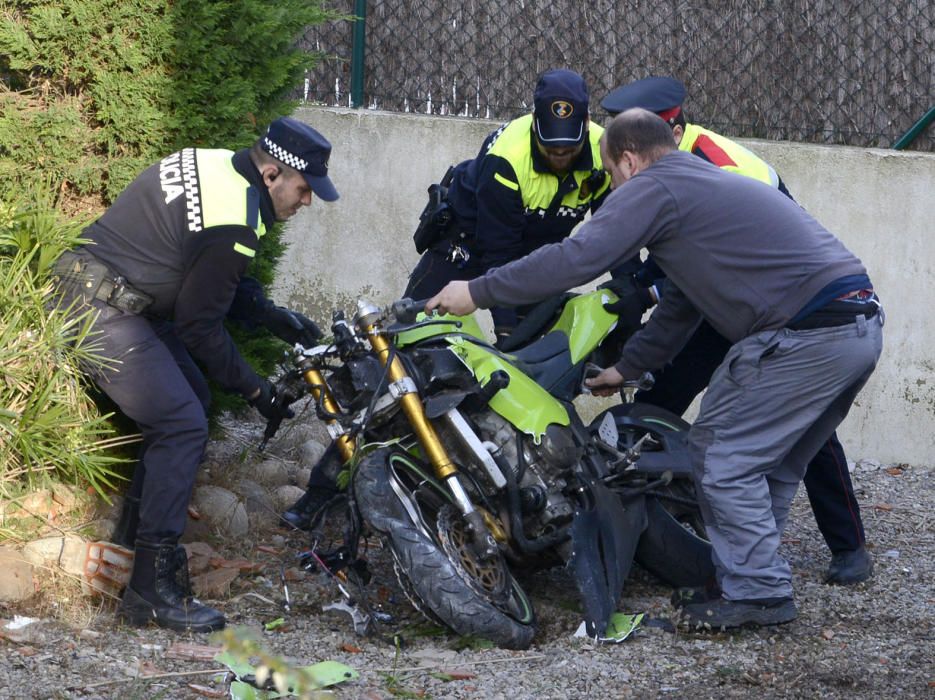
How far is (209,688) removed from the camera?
11.7ft

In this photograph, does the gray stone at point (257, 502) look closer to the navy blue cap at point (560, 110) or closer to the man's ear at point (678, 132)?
the navy blue cap at point (560, 110)

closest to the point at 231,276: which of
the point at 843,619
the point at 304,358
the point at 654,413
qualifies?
the point at 304,358

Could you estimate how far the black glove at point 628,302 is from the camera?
475 centimetres

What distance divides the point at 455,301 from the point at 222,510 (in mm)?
1590

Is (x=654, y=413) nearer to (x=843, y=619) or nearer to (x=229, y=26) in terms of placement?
(x=843, y=619)

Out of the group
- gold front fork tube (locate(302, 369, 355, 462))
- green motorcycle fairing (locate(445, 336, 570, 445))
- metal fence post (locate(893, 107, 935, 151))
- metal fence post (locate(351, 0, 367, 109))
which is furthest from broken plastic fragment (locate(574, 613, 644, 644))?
metal fence post (locate(893, 107, 935, 151))

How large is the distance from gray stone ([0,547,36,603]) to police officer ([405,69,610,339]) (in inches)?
82.2

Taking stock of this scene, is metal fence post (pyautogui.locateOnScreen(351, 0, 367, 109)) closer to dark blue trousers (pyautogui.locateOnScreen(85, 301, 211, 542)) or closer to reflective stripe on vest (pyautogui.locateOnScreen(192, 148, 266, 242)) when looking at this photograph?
reflective stripe on vest (pyautogui.locateOnScreen(192, 148, 266, 242))

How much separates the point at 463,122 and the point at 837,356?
346 centimetres

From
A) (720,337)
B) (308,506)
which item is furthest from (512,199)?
(308,506)

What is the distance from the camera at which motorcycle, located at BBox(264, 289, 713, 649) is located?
13.3ft

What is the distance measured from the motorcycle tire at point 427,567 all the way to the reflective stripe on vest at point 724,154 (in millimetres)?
1774

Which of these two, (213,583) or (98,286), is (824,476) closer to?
(213,583)

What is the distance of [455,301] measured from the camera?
4109 millimetres
